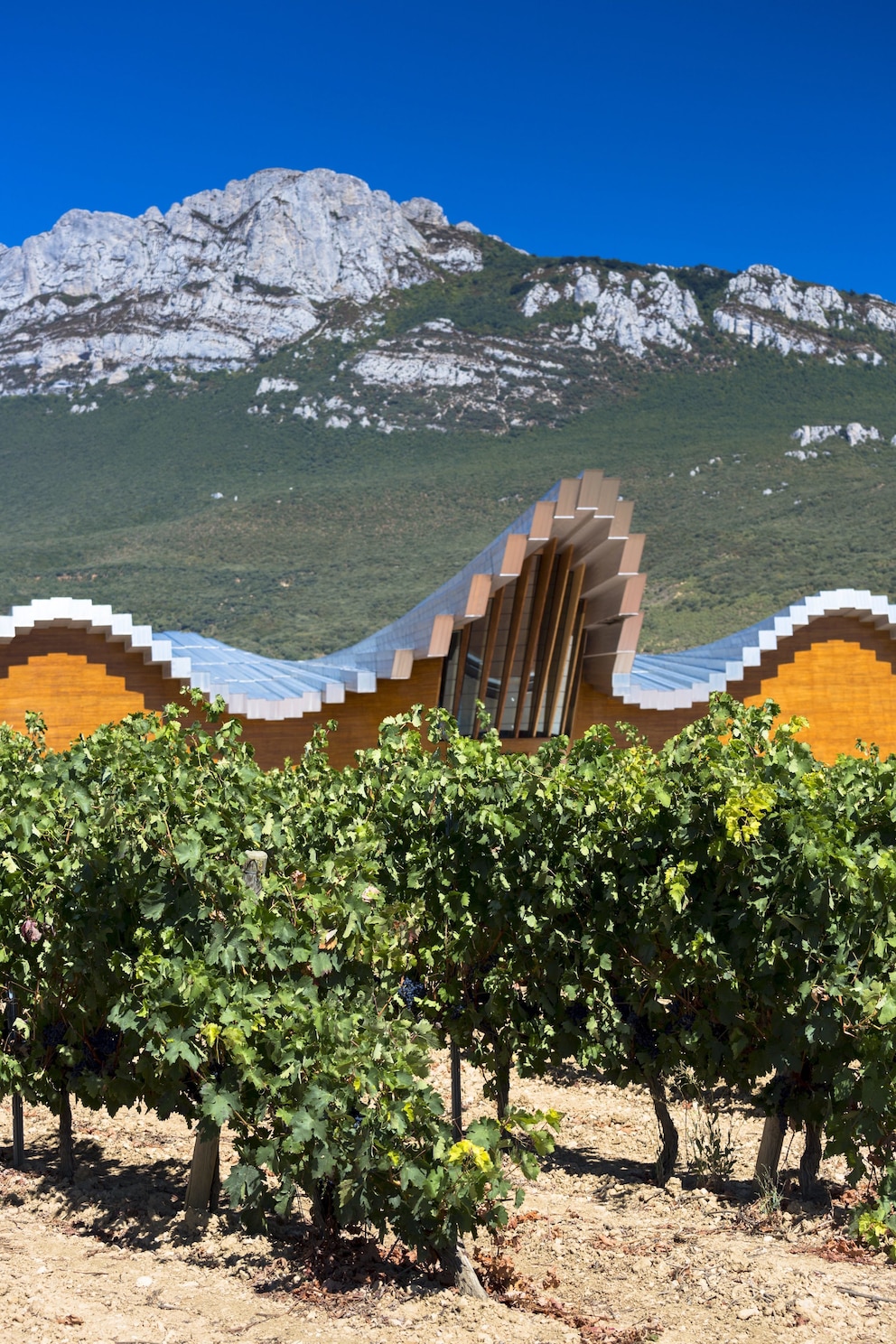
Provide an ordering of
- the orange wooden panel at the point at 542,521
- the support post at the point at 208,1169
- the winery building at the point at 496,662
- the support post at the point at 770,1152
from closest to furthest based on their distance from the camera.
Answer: the support post at the point at 208,1169, the support post at the point at 770,1152, the orange wooden panel at the point at 542,521, the winery building at the point at 496,662

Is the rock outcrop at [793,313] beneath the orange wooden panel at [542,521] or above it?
above

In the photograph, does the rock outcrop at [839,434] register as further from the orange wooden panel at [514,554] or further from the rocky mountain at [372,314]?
the orange wooden panel at [514,554]

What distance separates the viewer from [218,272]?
107438mm

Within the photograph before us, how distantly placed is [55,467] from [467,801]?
76.4 meters

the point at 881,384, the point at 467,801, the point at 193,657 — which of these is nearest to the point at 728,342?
the point at 881,384

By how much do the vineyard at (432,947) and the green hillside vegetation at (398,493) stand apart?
4184cm

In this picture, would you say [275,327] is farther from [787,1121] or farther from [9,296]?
[787,1121]

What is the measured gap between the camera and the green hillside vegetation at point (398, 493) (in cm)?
5638

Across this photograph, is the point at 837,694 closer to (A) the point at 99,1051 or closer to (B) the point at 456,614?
(B) the point at 456,614

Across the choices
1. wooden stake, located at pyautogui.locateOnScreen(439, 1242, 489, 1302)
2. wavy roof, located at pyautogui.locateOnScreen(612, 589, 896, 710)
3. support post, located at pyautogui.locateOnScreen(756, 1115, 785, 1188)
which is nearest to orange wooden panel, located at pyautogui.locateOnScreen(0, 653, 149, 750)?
wavy roof, located at pyautogui.locateOnScreen(612, 589, 896, 710)

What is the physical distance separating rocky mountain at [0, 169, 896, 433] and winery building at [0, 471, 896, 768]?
6573 cm

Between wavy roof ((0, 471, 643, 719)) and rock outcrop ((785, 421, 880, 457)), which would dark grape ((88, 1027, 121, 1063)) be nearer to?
wavy roof ((0, 471, 643, 719))

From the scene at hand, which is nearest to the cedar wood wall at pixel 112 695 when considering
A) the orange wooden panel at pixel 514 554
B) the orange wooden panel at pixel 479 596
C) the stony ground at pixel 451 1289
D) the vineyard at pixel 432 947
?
the orange wooden panel at pixel 479 596

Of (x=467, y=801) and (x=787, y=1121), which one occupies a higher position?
(x=467, y=801)
